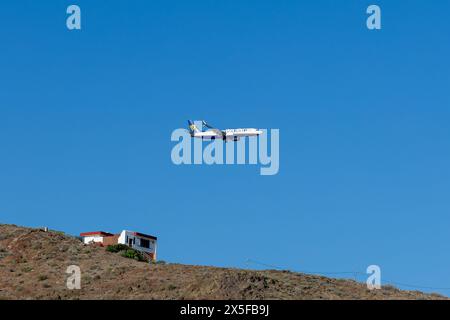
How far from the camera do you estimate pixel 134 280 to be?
243 feet

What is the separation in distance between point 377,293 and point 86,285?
87.1 feet

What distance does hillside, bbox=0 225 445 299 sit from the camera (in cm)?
6650

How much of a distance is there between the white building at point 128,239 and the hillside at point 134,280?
22.3 meters

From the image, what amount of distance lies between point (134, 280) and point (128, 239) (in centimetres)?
4263

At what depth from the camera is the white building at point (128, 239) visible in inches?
4584

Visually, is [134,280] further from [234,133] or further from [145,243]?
[145,243]

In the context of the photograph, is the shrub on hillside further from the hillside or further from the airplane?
the airplane

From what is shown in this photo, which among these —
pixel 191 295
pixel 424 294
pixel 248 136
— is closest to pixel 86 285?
pixel 191 295

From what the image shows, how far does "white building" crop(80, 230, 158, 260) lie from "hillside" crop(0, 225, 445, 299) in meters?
22.3

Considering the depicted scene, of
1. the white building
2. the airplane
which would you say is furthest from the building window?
the airplane

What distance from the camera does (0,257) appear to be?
88.2 m

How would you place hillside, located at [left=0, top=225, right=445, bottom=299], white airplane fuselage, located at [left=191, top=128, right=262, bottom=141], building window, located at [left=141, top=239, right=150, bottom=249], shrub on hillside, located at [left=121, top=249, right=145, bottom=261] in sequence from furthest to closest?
building window, located at [left=141, top=239, right=150, bottom=249] → white airplane fuselage, located at [left=191, top=128, right=262, bottom=141] → shrub on hillside, located at [left=121, top=249, right=145, bottom=261] → hillside, located at [left=0, top=225, right=445, bottom=299]

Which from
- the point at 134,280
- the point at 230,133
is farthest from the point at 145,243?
the point at 134,280

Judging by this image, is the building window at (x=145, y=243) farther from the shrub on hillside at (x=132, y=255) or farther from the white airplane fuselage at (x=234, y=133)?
the shrub on hillside at (x=132, y=255)
